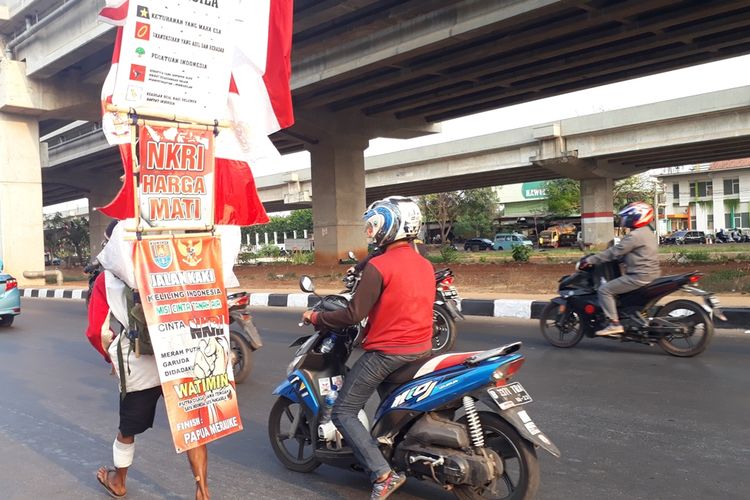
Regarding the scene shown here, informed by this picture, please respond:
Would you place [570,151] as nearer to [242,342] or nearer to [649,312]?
[649,312]

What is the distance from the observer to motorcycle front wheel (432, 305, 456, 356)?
728 centimetres

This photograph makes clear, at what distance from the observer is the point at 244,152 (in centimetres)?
331

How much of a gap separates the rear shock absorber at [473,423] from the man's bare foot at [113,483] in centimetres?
195

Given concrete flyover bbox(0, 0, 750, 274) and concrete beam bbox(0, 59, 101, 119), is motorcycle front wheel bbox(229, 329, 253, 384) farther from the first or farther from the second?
concrete beam bbox(0, 59, 101, 119)

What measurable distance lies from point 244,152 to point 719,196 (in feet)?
187

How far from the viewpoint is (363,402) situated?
317 cm

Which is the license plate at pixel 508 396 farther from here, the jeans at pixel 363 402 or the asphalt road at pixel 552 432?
the asphalt road at pixel 552 432

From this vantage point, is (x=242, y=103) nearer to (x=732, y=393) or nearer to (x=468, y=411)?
(x=468, y=411)

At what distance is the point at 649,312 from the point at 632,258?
633mm

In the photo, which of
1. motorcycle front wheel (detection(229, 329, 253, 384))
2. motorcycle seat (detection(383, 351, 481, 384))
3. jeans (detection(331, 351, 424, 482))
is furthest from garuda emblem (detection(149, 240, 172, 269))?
motorcycle front wheel (detection(229, 329, 253, 384))

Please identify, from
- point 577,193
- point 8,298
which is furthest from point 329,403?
point 577,193

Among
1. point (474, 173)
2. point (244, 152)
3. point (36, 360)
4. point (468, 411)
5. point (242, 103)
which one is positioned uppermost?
point (474, 173)

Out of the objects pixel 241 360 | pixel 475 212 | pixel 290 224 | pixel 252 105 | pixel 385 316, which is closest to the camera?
pixel 385 316

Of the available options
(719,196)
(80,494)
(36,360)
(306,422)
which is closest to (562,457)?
(306,422)
